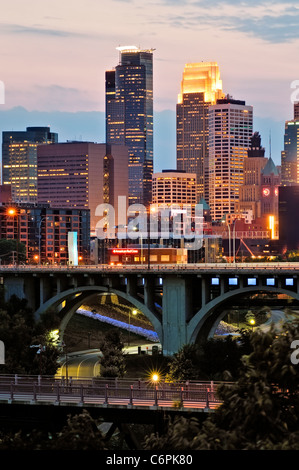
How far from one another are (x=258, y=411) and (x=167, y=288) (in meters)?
66.2

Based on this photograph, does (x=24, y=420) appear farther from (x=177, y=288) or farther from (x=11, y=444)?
(x=177, y=288)

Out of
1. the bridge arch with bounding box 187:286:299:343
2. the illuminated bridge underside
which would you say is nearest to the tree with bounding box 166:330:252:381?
the bridge arch with bounding box 187:286:299:343

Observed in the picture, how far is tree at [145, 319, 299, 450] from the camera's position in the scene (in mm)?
42062

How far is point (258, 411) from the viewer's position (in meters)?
43.8

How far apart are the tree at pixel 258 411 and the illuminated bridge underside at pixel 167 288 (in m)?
55.3

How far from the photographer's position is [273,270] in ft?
342

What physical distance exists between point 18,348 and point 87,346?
44.2 metres

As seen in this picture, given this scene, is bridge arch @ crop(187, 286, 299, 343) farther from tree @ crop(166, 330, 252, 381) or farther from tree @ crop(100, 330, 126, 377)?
tree @ crop(100, 330, 126, 377)

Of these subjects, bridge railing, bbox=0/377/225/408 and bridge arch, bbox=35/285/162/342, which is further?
bridge arch, bbox=35/285/162/342

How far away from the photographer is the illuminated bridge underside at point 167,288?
105500 mm

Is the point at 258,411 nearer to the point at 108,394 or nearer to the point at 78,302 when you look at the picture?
the point at 108,394

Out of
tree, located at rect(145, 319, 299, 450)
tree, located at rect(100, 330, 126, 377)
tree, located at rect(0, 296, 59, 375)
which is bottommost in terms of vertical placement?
tree, located at rect(100, 330, 126, 377)

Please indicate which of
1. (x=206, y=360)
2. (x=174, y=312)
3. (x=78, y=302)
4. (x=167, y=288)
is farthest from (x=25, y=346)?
(x=78, y=302)

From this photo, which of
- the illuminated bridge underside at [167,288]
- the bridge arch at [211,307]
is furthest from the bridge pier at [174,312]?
the bridge arch at [211,307]
